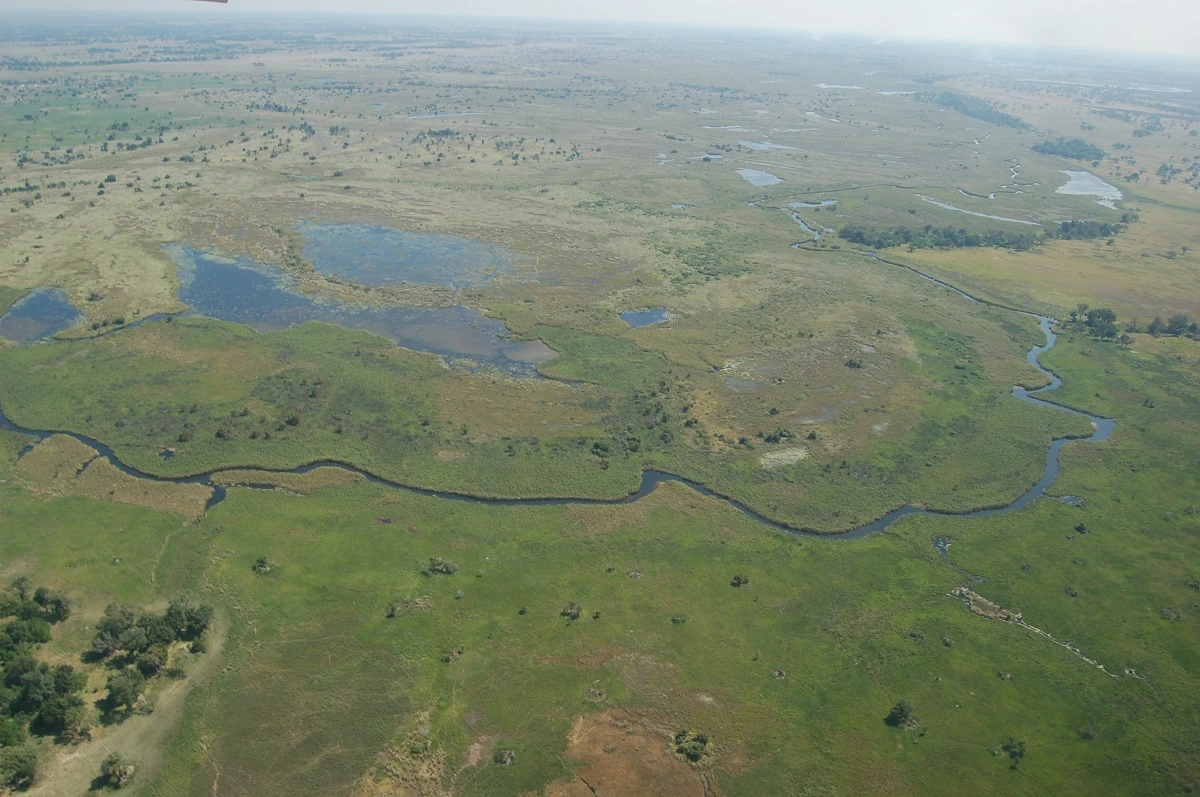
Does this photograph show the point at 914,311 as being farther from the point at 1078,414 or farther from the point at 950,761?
the point at 950,761

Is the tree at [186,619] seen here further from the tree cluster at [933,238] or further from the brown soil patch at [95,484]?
the tree cluster at [933,238]

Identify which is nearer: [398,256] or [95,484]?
[95,484]

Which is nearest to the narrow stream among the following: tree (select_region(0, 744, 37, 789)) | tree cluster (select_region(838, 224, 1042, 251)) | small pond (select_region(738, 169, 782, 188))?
tree (select_region(0, 744, 37, 789))

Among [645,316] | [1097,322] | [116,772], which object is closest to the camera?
[116,772]

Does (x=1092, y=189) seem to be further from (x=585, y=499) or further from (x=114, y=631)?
(x=114, y=631)

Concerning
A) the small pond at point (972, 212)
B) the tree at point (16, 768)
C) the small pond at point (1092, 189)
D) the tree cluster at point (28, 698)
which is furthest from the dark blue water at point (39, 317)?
the small pond at point (1092, 189)

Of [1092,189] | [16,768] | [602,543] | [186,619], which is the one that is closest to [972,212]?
[1092,189]

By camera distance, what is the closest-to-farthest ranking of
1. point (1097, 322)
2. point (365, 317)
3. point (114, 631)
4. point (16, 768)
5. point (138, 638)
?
point (16, 768), point (138, 638), point (114, 631), point (365, 317), point (1097, 322)
